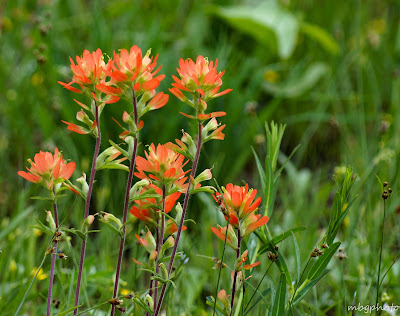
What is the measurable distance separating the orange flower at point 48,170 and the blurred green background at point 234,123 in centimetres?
42

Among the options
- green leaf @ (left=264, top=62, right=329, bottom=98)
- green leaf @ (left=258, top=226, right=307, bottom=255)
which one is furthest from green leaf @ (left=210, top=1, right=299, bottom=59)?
green leaf @ (left=258, top=226, right=307, bottom=255)

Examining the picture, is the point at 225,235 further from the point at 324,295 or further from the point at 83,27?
the point at 83,27

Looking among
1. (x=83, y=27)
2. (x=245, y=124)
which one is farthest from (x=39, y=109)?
(x=83, y=27)

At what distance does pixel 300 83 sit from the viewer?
9.89ft

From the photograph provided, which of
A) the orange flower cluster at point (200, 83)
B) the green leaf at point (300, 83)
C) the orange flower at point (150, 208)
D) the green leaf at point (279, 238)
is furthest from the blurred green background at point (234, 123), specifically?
the orange flower cluster at point (200, 83)

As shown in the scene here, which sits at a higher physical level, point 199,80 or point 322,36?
point 322,36

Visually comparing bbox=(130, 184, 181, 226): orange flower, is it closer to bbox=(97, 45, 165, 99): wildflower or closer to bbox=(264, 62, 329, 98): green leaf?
bbox=(97, 45, 165, 99): wildflower

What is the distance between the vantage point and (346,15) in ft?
11.9

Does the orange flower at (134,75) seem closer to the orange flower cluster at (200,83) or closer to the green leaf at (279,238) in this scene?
the orange flower cluster at (200,83)

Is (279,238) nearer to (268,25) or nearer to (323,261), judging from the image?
(323,261)

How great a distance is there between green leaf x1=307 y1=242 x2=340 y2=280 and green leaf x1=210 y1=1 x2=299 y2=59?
192 cm

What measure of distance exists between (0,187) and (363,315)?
1647 millimetres

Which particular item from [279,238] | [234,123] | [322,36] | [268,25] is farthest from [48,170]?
[322,36]

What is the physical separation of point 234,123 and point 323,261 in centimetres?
148
